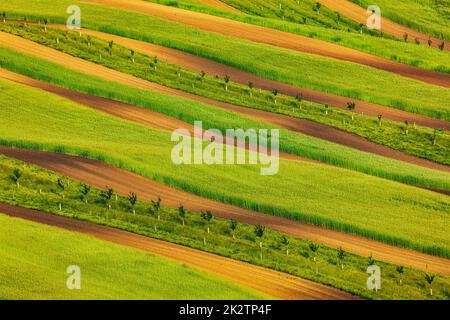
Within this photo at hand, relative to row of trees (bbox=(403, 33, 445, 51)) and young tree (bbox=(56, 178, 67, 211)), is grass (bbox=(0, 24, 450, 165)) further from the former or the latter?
row of trees (bbox=(403, 33, 445, 51))

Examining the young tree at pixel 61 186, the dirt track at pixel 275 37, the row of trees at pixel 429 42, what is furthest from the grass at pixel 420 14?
the young tree at pixel 61 186

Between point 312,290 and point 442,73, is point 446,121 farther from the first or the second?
point 312,290

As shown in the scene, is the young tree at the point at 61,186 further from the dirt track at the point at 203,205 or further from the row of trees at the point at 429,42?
the row of trees at the point at 429,42

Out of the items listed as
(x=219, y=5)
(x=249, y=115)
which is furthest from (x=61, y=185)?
(x=219, y=5)

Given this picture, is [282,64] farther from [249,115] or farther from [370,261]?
[370,261]

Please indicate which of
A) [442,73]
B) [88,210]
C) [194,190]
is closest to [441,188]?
[194,190]

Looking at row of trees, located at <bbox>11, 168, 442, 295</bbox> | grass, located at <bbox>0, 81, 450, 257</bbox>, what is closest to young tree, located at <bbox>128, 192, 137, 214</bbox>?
row of trees, located at <bbox>11, 168, 442, 295</bbox>

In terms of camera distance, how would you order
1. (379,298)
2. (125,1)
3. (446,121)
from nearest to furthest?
(379,298)
(446,121)
(125,1)
